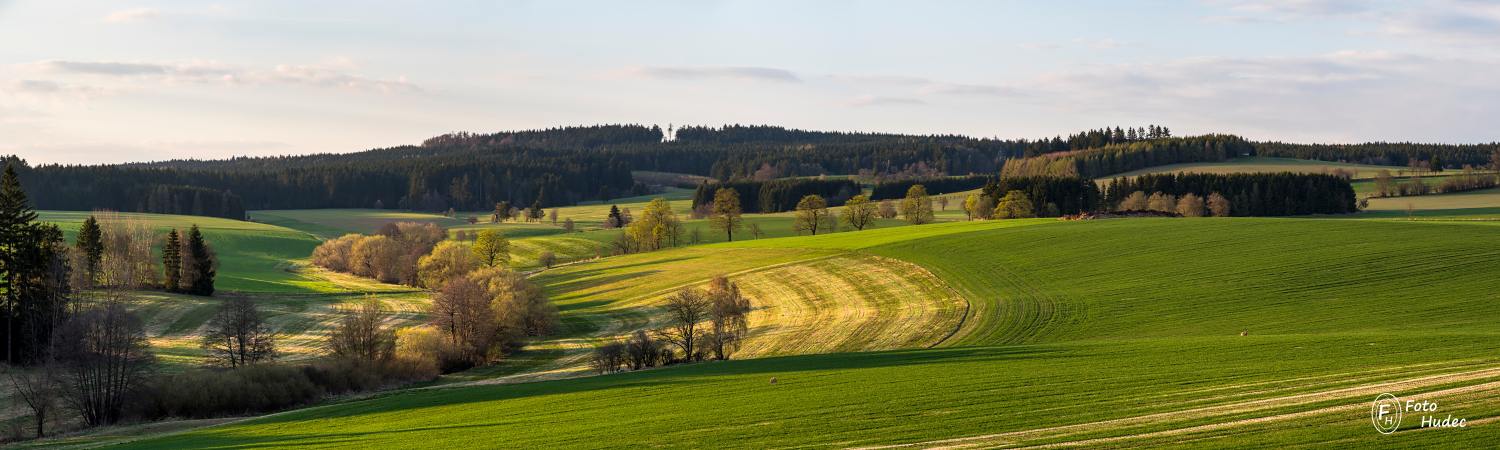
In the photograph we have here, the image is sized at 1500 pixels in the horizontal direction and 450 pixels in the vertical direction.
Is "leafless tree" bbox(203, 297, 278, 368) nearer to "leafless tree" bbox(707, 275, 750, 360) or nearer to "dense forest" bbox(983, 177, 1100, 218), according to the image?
"leafless tree" bbox(707, 275, 750, 360)

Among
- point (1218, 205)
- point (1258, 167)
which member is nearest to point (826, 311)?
point (1218, 205)

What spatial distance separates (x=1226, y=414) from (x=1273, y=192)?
119 metres

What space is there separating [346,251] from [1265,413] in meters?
Result: 110

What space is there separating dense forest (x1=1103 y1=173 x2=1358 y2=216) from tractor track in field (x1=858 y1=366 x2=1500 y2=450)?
11266 cm

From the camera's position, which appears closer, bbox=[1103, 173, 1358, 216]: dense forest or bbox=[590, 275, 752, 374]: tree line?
bbox=[590, 275, 752, 374]: tree line

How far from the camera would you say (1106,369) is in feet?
102

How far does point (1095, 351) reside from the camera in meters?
37.0

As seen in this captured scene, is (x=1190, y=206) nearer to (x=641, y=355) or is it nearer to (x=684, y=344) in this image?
(x=684, y=344)

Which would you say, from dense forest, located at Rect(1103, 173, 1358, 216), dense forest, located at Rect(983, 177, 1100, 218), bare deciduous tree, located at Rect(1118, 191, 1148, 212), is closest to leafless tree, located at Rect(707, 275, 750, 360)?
dense forest, located at Rect(983, 177, 1100, 218)

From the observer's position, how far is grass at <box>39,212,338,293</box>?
94.8m

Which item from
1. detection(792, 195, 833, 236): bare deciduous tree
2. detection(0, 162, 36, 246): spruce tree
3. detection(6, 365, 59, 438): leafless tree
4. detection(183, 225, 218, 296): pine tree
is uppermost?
detection(0, 162, 36, 246): spruce tree

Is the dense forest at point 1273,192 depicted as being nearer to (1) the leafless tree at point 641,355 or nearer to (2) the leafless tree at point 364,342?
(1) the leafless tree at point 641,355

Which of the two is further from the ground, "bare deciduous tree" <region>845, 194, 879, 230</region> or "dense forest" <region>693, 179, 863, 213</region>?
"dense forest" <region>693, 179, 863, 213</region>

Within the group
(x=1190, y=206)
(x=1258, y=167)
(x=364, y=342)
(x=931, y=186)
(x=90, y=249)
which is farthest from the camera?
(x=931, y=186)
